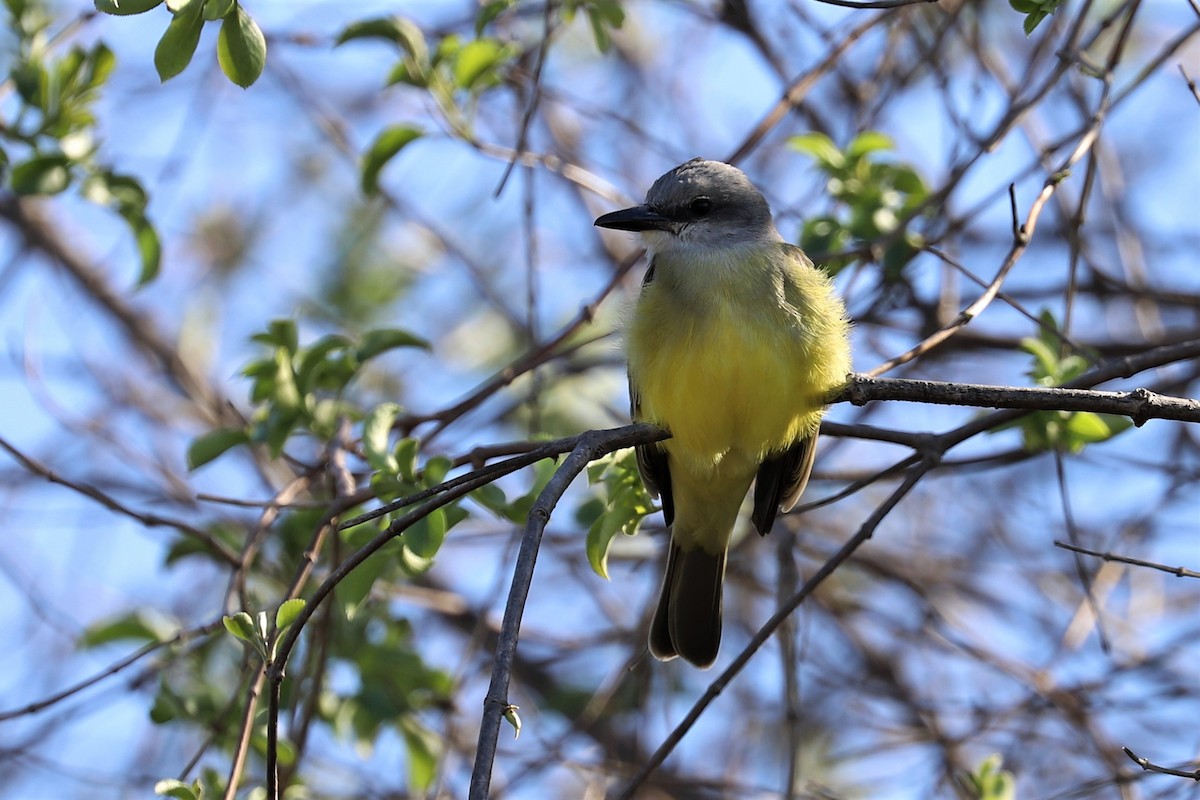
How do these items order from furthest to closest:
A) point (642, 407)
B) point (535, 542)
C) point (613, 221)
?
point (613, 221) → point (642, 407) → point (535, 542)

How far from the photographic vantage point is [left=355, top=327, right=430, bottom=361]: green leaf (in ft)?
12.5

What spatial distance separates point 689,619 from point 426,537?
153 cm

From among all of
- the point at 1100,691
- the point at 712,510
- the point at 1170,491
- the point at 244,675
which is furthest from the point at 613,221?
the point at 1100,691

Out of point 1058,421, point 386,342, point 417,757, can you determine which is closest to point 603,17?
point 386,342

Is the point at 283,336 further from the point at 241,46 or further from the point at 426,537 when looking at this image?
Answer: the point at 241,46

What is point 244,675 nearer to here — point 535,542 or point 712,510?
point 712,510

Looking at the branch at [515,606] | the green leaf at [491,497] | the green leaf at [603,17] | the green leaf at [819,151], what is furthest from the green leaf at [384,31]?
the branch at [515,606]

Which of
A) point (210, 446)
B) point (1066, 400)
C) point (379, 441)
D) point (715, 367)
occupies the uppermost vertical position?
point (715, 367)

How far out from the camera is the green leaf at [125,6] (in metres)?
2.28

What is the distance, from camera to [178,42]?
2.48m

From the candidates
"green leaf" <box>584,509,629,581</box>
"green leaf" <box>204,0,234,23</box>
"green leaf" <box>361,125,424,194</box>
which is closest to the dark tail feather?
"green leaf" <box>584,509,629,581</box>

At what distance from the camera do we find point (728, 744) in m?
6.66

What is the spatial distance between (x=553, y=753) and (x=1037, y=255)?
12.3 ft

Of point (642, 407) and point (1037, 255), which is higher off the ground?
point (1037, 255)
